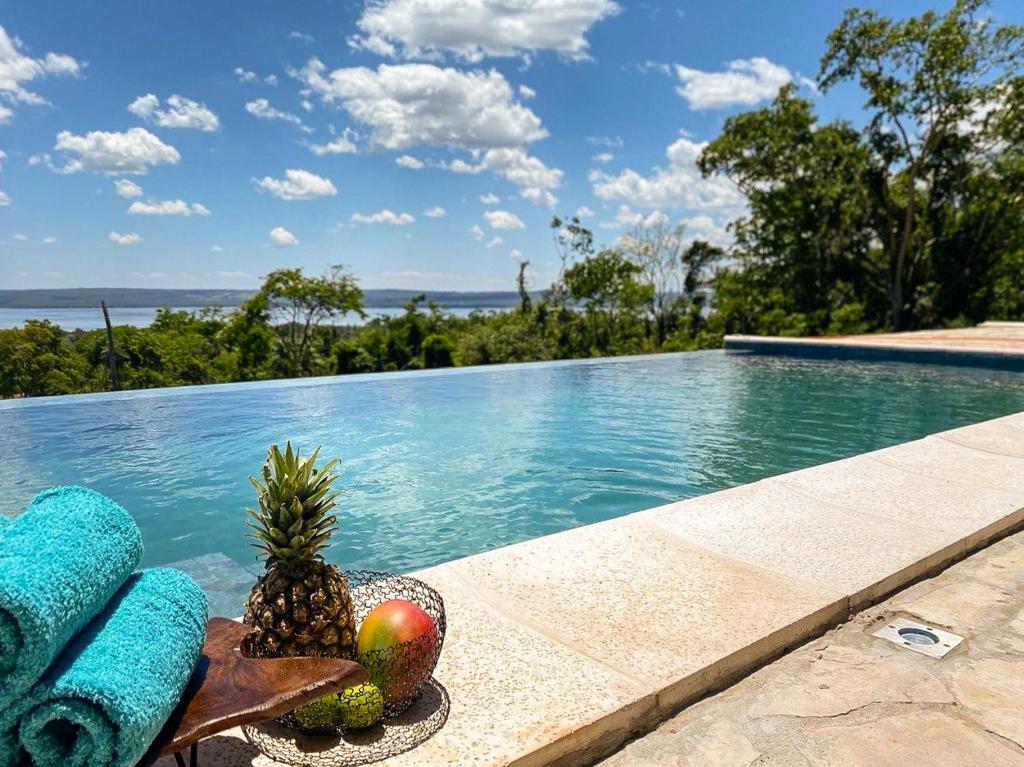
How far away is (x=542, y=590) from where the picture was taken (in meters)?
2.16

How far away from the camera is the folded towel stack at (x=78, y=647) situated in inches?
35.7

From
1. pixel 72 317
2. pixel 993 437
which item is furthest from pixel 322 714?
pixel 72 317

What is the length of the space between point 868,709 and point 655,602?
614 millimetres

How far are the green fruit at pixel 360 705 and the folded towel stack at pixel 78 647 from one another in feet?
1.12

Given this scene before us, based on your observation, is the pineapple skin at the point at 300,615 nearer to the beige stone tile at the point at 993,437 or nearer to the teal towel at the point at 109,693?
the teal towel at the point at 109,693

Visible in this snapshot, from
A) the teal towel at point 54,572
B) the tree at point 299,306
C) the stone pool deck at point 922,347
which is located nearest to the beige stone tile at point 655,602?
the teal towel at point 54,572

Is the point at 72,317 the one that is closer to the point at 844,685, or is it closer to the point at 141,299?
the point at 844,685

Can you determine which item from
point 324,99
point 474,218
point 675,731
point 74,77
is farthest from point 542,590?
point 474,218

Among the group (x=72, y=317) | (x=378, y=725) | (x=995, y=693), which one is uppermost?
(x=72, y=317)

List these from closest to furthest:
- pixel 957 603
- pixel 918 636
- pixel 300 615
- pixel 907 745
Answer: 1. pixel 300 615
2. pixel 907 745
3. pixel 918 636
4. pixel 957 603

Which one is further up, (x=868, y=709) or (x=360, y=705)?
(x=360, y=705)

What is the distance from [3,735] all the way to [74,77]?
24.1 m

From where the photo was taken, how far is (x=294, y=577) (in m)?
1.42

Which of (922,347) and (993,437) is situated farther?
(922,347)
